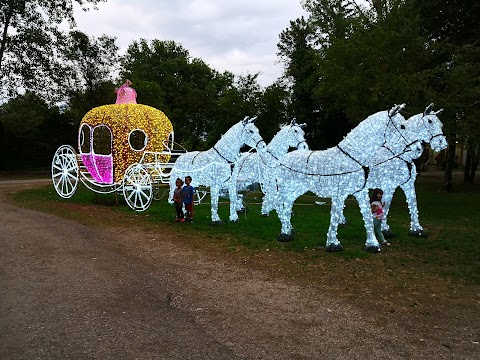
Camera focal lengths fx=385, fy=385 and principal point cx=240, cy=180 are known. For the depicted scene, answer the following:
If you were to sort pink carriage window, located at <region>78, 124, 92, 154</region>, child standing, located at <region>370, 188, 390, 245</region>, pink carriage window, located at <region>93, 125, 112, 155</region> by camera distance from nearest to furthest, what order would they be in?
1. child standing, located at <region>370, 188, 390, 245</region>
2. pink carriage window, located at <region>78, 124, 92, 154</region>
3. pink carriage window, located at <region>93, 125, 112, 155</region>

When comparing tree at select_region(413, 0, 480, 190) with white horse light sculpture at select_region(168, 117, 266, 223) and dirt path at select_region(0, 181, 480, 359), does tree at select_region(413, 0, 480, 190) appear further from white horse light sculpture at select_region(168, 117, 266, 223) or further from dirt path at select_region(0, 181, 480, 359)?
dirt path at select_region(0, 181, 480, 359)

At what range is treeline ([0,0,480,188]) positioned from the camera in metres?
11.0

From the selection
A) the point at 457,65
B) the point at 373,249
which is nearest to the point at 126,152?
the point at 373,249

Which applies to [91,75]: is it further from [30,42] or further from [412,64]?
[412,64]

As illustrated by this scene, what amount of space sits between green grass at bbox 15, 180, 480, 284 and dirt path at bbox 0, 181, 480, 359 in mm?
1475

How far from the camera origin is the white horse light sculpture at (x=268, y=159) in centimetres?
944

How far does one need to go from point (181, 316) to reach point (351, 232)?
17.1 ft

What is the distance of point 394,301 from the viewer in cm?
461

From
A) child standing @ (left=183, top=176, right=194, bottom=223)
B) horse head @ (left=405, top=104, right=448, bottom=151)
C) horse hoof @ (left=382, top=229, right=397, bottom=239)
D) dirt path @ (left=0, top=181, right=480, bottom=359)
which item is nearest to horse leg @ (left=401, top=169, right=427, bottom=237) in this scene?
horse hoof @ (left=382, top=229, right=397, bottom=239)

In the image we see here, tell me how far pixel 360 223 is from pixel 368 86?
452cm

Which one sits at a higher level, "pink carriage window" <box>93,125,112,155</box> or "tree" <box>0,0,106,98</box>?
"tree" <box>0,0,106,98</box>

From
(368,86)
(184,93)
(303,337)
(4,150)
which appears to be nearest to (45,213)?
(303,337)

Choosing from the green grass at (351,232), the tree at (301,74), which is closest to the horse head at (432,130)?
the green grass at (351,232)

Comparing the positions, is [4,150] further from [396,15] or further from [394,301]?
[394,301]
